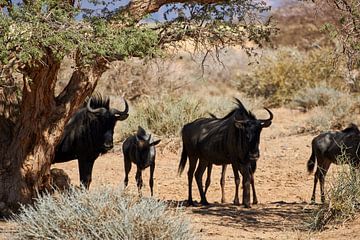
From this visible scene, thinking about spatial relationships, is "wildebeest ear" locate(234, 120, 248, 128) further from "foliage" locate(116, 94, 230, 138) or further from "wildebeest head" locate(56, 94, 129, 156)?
"foliage" locate(116, 94, 230, 138)

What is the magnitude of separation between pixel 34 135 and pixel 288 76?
2133cm

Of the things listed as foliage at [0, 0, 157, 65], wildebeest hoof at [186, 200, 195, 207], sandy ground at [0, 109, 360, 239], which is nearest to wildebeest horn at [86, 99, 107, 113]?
sandy ground at [0, 109, 360, 239]

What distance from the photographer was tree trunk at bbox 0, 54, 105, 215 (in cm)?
1088

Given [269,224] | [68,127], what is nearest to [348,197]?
[269,224]

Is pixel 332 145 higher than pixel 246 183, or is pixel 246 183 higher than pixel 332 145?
pixel 332 145

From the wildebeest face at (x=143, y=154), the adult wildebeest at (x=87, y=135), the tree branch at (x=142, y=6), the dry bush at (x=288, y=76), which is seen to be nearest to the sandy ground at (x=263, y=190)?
the adult wildebeest at (x=87, y=135)

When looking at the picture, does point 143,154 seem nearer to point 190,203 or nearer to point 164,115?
point 190,203

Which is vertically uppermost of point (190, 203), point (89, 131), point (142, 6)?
point (142, 6)

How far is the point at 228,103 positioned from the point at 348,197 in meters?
15.9

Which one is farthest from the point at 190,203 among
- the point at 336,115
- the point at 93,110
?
the point at 336,115

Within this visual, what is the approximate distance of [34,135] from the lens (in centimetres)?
1099

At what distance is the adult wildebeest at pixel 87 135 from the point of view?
1270 cm

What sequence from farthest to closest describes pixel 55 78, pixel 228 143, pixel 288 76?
pixel 288 76, pixel 228 143, pixel 55 78

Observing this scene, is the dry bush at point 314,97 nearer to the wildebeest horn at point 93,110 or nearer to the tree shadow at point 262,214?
the tree shadow at point 262,214
